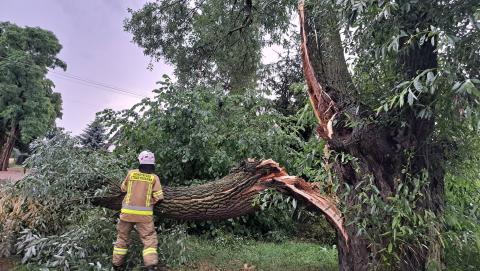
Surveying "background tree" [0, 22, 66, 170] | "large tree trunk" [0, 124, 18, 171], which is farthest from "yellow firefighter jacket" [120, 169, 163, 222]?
"large tree trunk" [0, 124, 18, 171]

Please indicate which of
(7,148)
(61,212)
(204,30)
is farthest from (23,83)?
(61,212)

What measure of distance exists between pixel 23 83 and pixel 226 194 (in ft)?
101

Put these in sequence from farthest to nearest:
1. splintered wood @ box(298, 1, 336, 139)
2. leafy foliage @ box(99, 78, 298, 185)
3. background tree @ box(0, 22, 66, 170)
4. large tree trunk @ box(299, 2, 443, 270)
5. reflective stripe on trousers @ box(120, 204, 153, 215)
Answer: background tree @ box(0, 22, 66, 170)
leafy foliage @ box(99, 78, 298, 185)
reflective stripe on trousers @ box(120, 204, 153, 215)
splintered wood @ box(298, 1, 336, 139)
large tree trunk @ box(299, 2, 443, 270)

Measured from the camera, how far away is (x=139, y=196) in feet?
17.6

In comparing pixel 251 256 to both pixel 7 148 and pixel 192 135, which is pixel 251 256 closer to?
pixel 192 135

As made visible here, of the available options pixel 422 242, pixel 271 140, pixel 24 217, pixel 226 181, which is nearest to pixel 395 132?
pixel 422 242

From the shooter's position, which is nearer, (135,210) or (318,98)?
(318,98)

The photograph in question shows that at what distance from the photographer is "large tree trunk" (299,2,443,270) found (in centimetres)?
412

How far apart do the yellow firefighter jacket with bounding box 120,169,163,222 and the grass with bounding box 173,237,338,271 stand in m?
0.78

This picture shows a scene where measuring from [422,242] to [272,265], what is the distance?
6.93 feet

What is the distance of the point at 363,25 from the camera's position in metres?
3.53

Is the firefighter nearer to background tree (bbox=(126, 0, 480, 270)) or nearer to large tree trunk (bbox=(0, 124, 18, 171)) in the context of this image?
background tree (bbox=(126, 0, 480, 270))

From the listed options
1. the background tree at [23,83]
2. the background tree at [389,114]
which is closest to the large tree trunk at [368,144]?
the background tree at [389,114]

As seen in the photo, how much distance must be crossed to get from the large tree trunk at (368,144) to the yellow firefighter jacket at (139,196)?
217 cm
